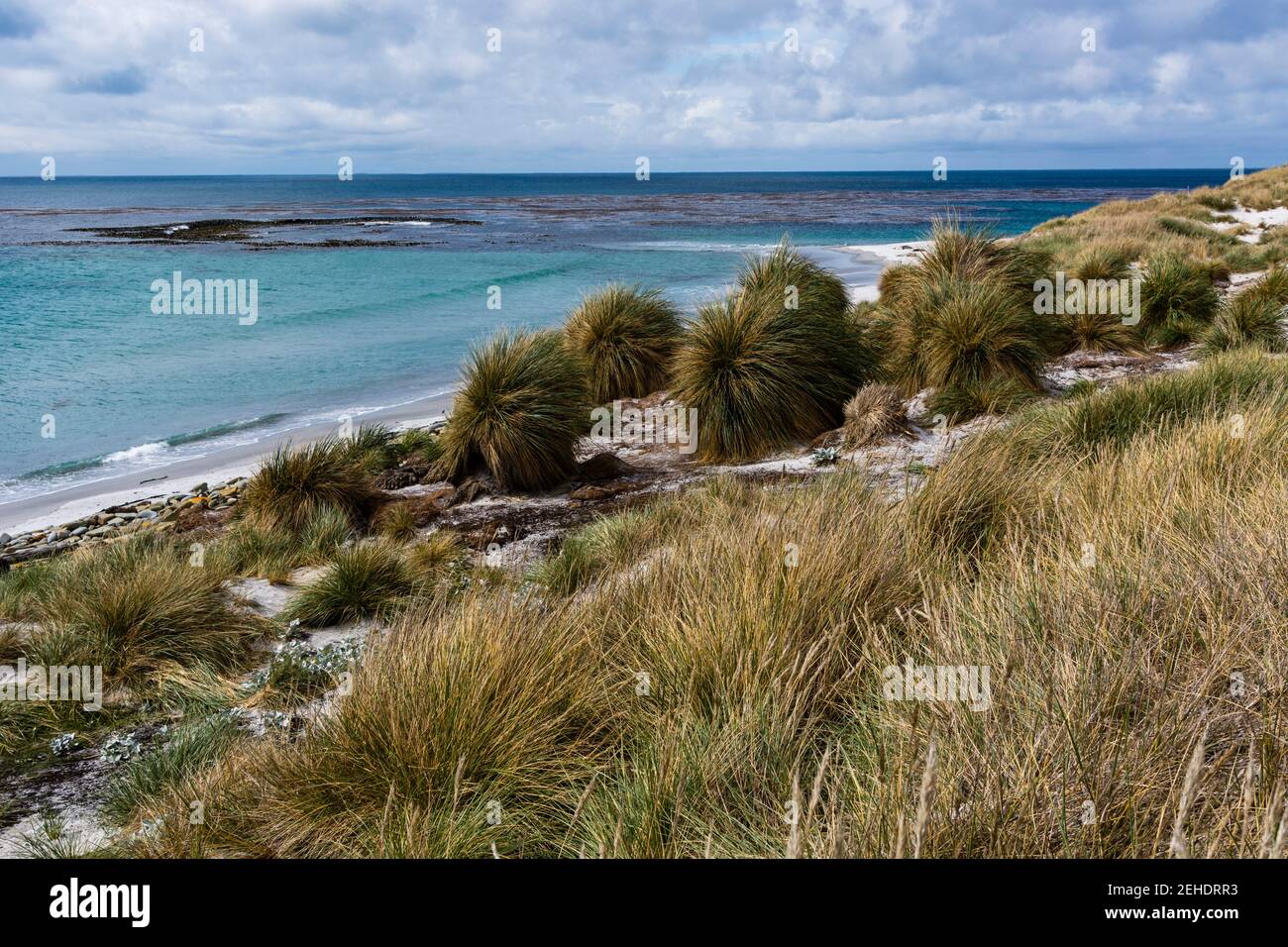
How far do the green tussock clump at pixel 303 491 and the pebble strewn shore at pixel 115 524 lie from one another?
→ 1138 millimetres

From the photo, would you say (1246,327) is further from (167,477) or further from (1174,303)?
(167,477)

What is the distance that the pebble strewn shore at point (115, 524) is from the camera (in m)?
9.31

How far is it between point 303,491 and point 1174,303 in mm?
12683

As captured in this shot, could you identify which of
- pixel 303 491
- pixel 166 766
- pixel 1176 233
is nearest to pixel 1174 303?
pixel 303 491

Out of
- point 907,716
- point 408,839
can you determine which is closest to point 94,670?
point 408,839

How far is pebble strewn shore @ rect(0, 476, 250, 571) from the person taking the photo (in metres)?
9.31

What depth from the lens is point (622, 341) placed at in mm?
12570

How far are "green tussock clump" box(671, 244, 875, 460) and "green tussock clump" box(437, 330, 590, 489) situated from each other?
1.40 meters

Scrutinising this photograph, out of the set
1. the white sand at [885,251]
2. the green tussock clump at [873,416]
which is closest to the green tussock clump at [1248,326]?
the green tussock clump at [873,416]

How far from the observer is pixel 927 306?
10.9 m

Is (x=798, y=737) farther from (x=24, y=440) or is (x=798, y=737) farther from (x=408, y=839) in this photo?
(x=24, y=440)

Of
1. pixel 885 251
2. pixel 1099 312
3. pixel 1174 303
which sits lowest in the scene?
pixel 1099 312

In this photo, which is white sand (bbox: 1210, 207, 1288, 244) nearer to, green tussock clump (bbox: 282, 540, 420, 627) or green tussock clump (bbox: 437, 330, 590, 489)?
green tussock clump (bbox: 437, 330, 590, 489)
